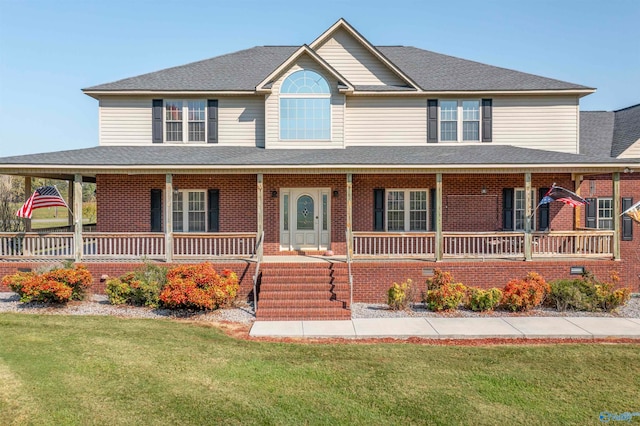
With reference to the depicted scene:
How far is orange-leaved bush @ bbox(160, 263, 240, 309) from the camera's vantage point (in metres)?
11.3

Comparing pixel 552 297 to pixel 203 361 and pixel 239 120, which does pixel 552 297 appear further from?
pixel 239 120

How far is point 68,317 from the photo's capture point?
11.0m

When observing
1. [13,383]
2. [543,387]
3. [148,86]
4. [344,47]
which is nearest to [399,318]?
[543,387]

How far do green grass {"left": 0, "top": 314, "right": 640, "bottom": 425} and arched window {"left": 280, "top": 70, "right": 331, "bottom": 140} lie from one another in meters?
8.45

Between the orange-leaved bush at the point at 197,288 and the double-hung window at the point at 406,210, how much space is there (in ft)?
21.2

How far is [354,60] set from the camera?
16.8 meters

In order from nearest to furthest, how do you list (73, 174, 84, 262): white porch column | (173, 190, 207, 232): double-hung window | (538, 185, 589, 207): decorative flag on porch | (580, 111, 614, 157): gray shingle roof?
1. (538, 185, 589, 207): decorative flag on porch
2. (73, 174, 84, 262): white porch column
3. (173, 190, 207, 232): double-hung window
4. (580, 111, 614, 157): gray shingle roof

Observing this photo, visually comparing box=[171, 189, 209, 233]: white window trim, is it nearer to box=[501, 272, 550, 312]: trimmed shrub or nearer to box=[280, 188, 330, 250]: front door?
box=[280, 188, 330, 250]: front door

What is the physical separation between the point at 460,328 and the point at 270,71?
40.5 feet

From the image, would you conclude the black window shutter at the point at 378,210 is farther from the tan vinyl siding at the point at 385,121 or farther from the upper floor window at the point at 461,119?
the upper floor window at the point at 461,119

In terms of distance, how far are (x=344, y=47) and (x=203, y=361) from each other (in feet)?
42.7

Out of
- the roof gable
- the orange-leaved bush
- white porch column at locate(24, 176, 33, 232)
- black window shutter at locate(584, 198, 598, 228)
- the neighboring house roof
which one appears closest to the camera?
the orange-leaved bush

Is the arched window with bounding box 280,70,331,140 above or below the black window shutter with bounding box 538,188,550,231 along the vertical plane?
above

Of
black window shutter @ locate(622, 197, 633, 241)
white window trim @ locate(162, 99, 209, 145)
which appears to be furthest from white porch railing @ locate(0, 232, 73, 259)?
black window shutter @ locate(622, 197, 633, 241)
